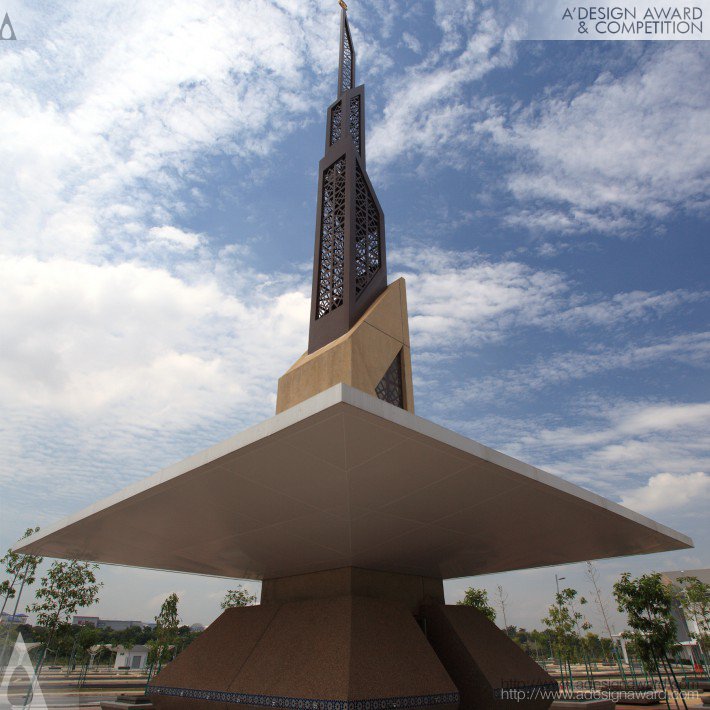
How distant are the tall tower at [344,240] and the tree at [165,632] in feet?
74.0

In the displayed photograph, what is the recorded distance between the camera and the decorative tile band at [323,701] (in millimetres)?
8141

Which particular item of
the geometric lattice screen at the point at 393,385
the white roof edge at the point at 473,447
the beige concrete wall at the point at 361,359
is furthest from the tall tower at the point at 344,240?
the white roof edge at the point at 473,447

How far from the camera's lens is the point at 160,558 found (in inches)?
499

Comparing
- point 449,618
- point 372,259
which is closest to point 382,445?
point 449,618

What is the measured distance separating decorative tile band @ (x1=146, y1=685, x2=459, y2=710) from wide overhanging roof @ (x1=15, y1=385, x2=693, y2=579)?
8.73 feet

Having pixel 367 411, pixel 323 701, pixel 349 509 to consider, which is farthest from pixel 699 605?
pixel 367 411

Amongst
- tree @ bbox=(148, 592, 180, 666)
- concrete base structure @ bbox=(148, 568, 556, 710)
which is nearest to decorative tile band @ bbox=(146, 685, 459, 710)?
concrete base structure @ bbox=(148, 568, 556, 710)

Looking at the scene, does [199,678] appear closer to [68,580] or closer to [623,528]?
[623,528]

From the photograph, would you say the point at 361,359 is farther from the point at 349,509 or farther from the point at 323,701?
the point at 323,701

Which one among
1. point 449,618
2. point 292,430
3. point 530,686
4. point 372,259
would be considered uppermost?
point 372,259

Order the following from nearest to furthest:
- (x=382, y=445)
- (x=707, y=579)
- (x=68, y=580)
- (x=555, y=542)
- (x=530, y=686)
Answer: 1. (x=382, y=445)
2. (x=555, y=542)
3. (x=530, y=686)
4. (x=68, y=580)
5. (x=707, y=579)

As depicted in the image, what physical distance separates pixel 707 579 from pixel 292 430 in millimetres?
72295

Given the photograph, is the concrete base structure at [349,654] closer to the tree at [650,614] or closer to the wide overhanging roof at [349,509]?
the wide overhanging roof at [349,509]

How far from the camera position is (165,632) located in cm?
2788
